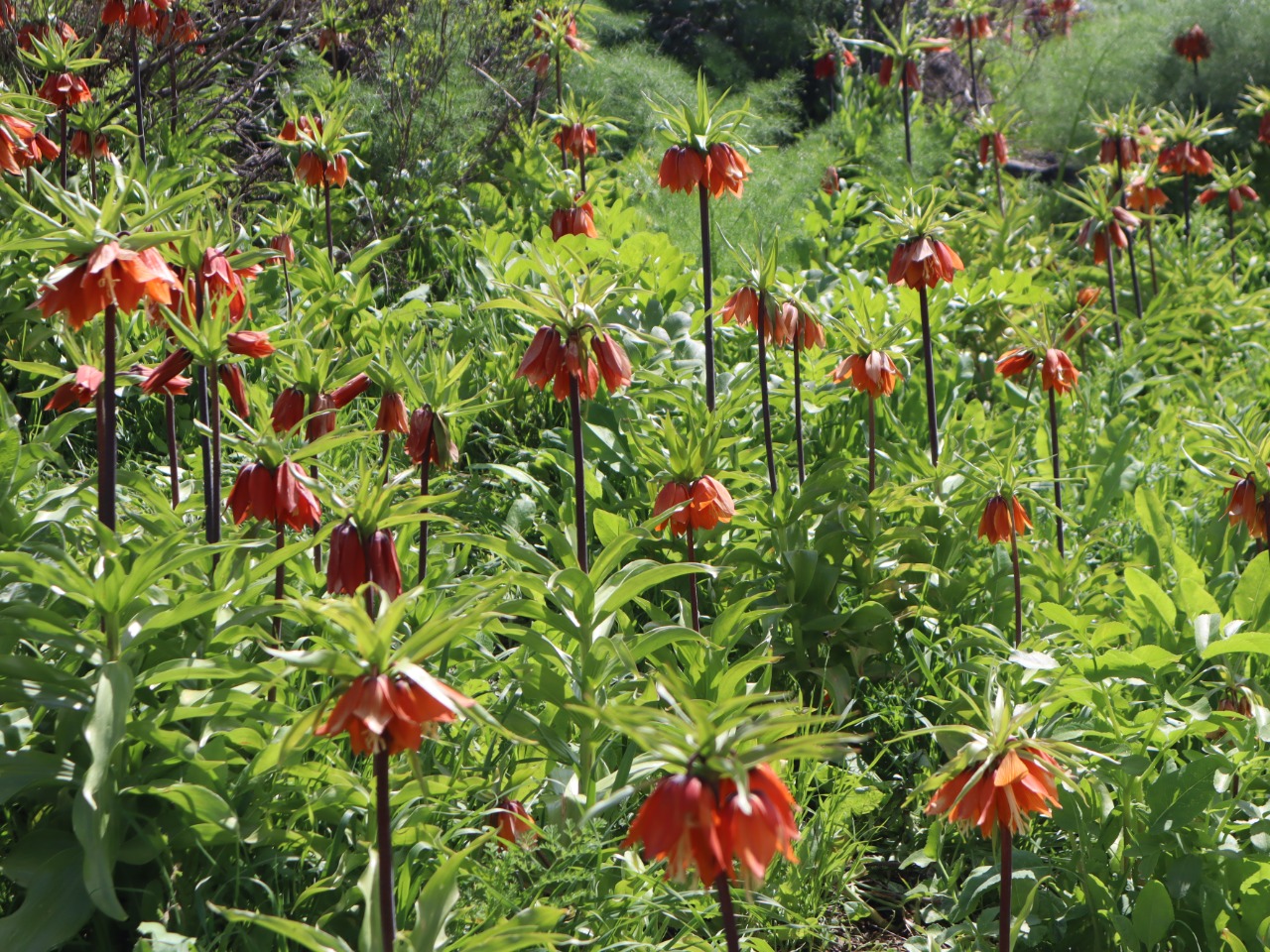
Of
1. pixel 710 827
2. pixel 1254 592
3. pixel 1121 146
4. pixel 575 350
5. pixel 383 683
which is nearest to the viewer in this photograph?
pixel 710 827

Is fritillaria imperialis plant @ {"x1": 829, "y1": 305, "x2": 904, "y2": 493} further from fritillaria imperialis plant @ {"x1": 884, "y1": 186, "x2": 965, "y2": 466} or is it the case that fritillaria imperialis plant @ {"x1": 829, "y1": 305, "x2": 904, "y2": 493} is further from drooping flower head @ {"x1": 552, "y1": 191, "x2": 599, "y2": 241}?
drooping flower head @ {"x1": 552, "y1": 191, "x2": 599, "y2": 241}

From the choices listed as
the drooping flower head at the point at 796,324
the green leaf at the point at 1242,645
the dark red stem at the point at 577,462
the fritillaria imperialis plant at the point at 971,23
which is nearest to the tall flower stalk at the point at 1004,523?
the green leaf at the point at 1242,645

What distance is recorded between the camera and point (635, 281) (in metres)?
4.55

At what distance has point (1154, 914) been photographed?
190cm

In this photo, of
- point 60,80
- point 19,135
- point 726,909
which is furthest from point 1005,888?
point 60,80

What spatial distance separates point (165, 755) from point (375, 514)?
1.56 ft

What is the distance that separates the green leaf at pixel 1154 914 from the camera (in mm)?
1891

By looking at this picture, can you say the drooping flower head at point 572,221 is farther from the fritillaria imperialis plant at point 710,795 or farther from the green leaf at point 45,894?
the fritillaria imperialis plant at point 710,795

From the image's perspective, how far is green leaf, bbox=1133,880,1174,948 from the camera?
1891 millimetres

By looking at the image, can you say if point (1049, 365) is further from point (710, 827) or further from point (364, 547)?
point (710, 827)

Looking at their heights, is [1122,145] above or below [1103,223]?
above

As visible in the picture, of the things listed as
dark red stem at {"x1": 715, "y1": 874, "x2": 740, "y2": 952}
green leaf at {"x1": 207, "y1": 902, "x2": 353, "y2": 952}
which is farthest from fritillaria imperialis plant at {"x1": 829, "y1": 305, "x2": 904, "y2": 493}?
green leaf at {"x1": 207, "y1": 902, "x2": 353, "y2": 952}

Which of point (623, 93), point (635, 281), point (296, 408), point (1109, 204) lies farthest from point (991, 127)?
point (296, 408)

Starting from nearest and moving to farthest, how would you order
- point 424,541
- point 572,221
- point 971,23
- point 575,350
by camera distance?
point 575,350, point 424,541, point 572,221, point 971,23
